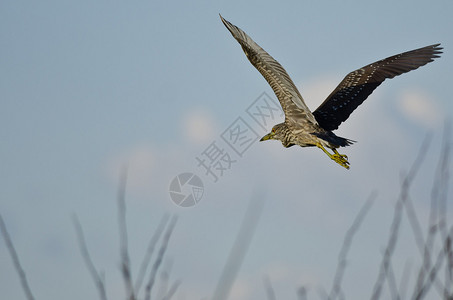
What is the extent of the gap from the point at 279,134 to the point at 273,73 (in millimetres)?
2127

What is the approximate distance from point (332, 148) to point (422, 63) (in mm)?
3337

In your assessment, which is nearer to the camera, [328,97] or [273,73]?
[273,73]

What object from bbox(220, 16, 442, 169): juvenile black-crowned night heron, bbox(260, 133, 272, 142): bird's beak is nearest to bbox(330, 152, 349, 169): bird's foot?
bbox(220, 16, 442, 169): juvenile black-crowned night heron

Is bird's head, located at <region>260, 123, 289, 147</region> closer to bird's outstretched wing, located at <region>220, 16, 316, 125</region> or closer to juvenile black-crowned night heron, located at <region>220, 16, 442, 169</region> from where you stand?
juvenile black-crowned night heron, located at <region>220, 16, 442, 169</region>

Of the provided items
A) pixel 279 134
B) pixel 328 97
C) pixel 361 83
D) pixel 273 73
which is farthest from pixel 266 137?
pixel 273 73

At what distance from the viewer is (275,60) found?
9852 mm

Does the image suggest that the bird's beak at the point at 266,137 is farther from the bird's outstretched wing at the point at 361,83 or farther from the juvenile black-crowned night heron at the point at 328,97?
the bird's outstretched wing at the point at 361,83

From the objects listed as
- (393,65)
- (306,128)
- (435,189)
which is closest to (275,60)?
(306,128)

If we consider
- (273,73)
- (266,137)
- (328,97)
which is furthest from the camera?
(266,137)

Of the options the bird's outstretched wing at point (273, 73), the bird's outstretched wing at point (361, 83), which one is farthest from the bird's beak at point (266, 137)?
the bird's outstretched wing at point (273, 73)

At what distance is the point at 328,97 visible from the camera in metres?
11.3

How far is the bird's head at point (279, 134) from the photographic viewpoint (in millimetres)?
11219

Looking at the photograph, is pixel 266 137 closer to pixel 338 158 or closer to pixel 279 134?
pixel 279 134

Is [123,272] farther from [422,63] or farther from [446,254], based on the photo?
[422,63]
